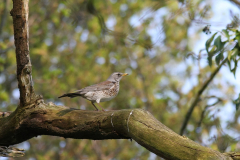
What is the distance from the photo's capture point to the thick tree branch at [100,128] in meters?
2.83

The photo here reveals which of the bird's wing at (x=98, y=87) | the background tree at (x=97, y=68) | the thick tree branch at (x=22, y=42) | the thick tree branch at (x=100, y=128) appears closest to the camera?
the thick tree branch at (x=100, y=128)

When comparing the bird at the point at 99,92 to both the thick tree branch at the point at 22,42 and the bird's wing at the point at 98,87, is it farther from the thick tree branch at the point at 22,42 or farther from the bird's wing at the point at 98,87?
the thick tree branch at the point at 22,42

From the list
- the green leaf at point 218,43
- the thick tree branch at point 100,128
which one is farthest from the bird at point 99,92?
the green leaf at point 218,43

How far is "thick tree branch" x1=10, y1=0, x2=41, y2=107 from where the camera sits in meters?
3.80

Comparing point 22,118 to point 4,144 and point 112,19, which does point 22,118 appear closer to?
point 4,144

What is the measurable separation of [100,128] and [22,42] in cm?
148


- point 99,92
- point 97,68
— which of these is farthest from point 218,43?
point 97,68

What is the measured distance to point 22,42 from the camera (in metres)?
3.83

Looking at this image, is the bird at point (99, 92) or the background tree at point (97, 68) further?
the background tree at point (97, 68)

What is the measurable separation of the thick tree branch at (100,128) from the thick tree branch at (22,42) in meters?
0.32

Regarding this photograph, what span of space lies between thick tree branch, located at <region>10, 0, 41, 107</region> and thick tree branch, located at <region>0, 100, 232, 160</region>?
12.5 inches

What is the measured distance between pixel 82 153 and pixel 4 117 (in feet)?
36.7

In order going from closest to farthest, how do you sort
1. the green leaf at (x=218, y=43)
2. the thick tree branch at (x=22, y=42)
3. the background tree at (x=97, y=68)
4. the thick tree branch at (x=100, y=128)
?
the thick tree branch at (x=100, y=128), the thick tree branch at (x=22, y=42), the green leaf at (x=218, y=43), the background tree at (x=97, y=68)

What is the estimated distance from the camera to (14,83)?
13953mm
